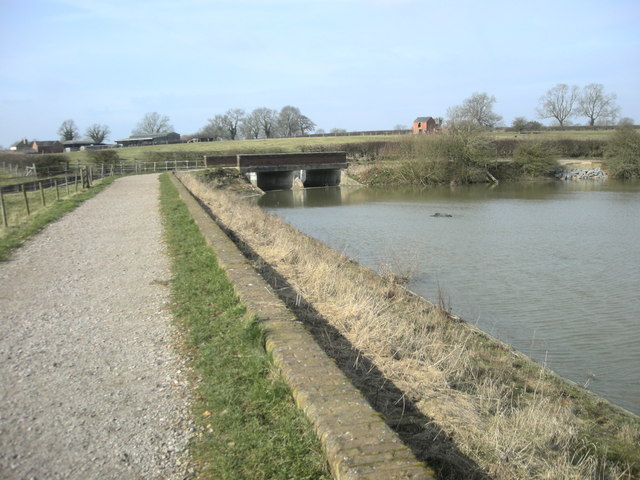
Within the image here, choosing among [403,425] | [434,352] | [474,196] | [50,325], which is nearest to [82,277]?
[50,325]

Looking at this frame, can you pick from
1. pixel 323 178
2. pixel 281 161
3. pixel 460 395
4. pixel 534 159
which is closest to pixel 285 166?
pixel 281 161

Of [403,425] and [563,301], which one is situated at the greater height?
[403,425]

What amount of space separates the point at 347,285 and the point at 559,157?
53879 millimetres

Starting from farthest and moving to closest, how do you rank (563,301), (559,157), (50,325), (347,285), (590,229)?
(559,157) < (590,229) < (563,301) < (347,285) < (50,325)

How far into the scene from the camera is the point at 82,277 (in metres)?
8.14

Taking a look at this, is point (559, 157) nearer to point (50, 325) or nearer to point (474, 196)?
point (474, 196)

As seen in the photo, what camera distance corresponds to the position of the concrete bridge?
48.8m

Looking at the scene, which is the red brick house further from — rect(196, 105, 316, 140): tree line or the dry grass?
the dry grass

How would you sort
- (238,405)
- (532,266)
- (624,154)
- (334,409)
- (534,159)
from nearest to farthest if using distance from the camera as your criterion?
(334,409) < (238,405) < (532,266) < (624,154) < (534,159)

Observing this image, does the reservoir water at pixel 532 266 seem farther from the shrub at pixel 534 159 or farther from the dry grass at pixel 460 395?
the shrub at pixel 534 159

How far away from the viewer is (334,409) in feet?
11.5

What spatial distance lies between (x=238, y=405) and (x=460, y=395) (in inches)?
82.2

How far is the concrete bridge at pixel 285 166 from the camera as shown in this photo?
160 ft

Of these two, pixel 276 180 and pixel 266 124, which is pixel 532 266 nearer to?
pixel 276 180
